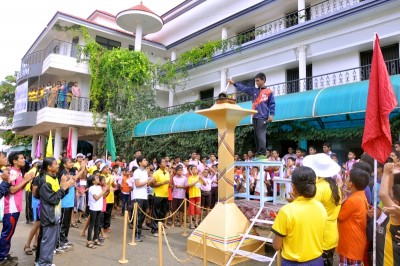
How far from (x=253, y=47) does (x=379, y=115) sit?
12.3 m

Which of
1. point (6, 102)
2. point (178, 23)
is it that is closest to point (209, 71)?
point (178, 23)

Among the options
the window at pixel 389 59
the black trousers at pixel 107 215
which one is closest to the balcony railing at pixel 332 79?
the window at pixel 389 59

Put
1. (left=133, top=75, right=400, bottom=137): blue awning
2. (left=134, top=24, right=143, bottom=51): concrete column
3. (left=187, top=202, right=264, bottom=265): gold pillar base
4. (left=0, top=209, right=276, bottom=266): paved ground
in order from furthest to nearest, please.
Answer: (left=134, top=24, right=143, bottom=51): concrete column, (left=133, top=75, right=400, bottom=137): blue awning, (left=0, top=209, right=276, bottom=266): paved ground, (left=187, top=202, right=264, bottom=265): gold pillar base

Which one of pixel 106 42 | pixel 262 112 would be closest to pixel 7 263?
pixel 262 112

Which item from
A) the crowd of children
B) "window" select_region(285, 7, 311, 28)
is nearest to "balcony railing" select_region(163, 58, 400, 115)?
"window" select_region(285, 7, 311, 28)

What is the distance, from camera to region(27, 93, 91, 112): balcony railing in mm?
17047

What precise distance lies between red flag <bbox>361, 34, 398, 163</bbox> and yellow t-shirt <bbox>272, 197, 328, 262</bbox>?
1426 millimetres

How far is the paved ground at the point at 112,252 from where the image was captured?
5.58 m

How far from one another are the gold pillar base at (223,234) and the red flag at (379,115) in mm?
2732

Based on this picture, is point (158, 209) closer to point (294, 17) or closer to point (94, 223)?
point (94, 223)

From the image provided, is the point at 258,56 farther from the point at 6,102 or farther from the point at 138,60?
the point at 6,102

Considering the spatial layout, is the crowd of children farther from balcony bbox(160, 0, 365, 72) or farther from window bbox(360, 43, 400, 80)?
balcony bbox(160, 0, 365, 72)

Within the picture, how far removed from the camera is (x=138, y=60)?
17.5 m

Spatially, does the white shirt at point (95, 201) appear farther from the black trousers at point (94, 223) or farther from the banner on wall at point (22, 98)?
the banner on wall at point (22, 98)
